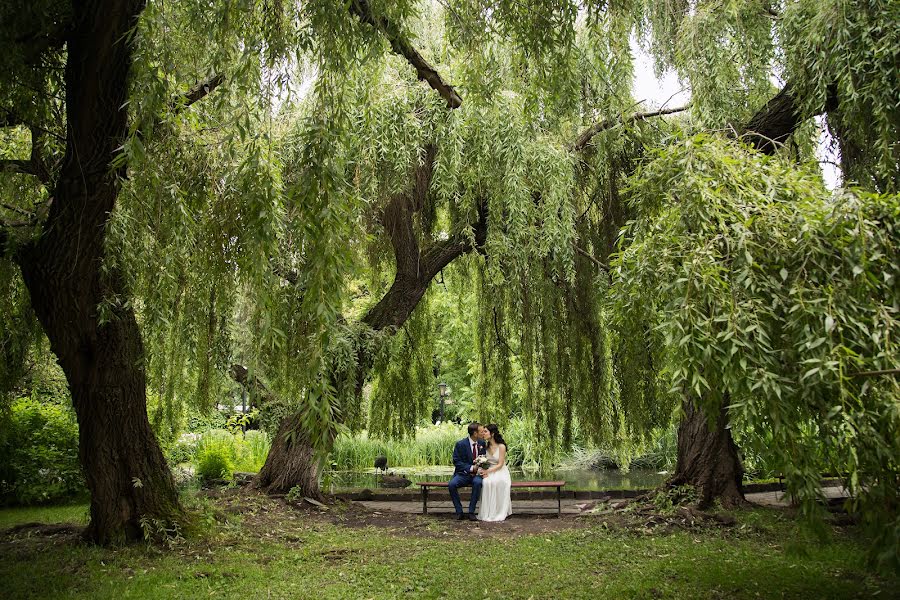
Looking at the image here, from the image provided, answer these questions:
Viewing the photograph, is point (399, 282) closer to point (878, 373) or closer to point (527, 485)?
point (527, 485)

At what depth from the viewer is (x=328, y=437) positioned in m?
3.57

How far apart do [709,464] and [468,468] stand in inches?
110

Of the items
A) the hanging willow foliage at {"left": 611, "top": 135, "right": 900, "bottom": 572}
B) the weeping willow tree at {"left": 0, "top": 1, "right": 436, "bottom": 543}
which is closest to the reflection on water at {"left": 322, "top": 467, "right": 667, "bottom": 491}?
the weeping willow tree at {"left": 0, "top": 1, "right": 436, "bottom": 543}

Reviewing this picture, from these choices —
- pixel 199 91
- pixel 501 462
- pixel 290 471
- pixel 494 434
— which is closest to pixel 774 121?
pixel 494 434

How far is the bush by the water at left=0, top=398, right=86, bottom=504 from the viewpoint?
968cm

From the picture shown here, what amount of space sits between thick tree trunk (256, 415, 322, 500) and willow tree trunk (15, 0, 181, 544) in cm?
252

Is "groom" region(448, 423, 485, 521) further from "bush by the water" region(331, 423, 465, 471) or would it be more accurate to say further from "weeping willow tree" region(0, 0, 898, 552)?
"bush by the water" region(331, 423, 465, 471)

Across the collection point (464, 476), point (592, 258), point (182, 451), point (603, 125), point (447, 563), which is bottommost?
point (447, 563)

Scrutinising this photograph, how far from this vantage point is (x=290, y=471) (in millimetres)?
8961

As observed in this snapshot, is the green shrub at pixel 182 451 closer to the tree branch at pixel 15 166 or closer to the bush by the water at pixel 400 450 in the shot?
the bush by the water at pixel 400 450

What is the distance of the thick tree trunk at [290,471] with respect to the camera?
8.89 meters

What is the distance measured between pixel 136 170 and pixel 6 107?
1.40m

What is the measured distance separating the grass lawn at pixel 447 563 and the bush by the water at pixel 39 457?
3.16 metres

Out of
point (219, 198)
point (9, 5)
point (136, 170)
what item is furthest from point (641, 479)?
point (9, 5)
